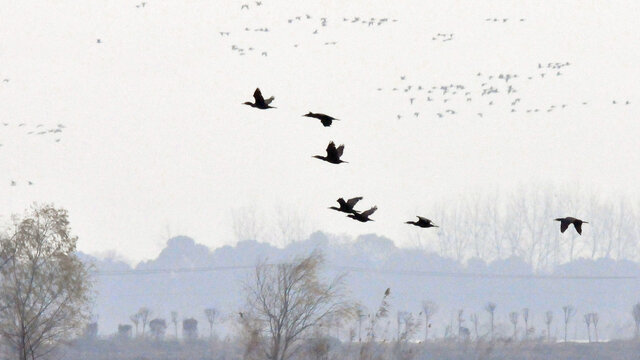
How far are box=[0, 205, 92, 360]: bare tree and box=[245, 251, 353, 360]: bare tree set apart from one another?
8.35m

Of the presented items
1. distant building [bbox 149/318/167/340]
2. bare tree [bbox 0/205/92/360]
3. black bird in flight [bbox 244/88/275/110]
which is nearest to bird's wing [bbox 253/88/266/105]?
black bird in flight [bbox 244/88/275/110]

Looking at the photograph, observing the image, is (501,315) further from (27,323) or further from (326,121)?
(326,121)

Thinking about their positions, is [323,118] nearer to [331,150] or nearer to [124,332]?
[331,150]

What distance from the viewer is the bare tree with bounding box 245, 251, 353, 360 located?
5822 centimetres

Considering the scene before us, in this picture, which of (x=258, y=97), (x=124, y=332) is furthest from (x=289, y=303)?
(x=124, y=332)

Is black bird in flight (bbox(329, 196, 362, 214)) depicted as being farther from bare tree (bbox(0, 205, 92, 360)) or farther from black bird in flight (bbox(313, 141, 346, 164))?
bare tree (bbox(0, 205, 92, 360))

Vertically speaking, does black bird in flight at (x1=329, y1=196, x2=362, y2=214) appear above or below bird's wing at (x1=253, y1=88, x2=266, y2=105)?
below

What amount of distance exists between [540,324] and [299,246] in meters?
34.3

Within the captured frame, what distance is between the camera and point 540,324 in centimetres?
15012

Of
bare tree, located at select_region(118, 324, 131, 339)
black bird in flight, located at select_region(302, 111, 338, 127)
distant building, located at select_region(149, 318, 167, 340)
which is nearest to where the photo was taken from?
black bird in flight, located at select_region(302, 111, 338, 127)

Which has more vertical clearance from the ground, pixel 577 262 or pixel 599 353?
pixel 577 262

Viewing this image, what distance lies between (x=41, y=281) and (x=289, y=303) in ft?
37.6

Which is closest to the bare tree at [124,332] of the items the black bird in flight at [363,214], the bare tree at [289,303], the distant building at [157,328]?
the distant building at [157,328]

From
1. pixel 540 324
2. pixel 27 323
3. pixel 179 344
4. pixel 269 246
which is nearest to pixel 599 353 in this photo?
pixel 179 344
